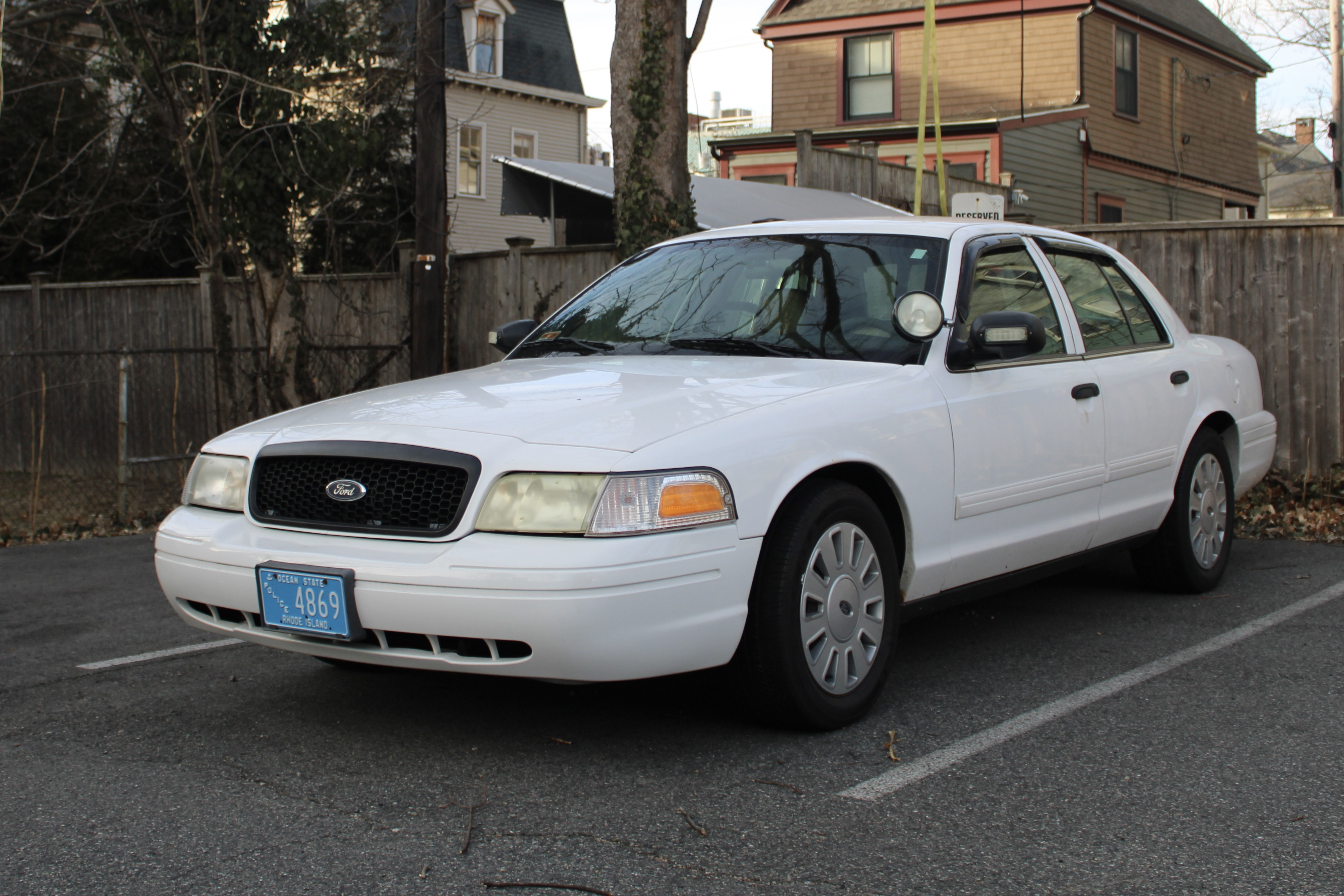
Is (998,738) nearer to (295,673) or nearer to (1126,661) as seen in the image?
(1126,661)

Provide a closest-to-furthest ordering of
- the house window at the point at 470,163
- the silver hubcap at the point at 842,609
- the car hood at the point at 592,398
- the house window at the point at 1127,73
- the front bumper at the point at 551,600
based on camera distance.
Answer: the front bumper at the point at 551,600 < the car hood at the point at 592,398 < the silver hubcap at the point at 842,609 < the house window at the point at 1127,73 < the house window at the point at 470,163

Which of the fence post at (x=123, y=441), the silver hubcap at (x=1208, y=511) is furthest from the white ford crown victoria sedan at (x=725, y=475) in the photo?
the fence post at (x=123, y=441)

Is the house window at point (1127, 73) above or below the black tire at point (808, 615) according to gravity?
above

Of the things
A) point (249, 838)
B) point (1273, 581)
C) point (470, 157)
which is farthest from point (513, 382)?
point (470, 157)

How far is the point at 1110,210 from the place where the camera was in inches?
1057

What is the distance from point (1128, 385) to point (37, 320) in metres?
11.4

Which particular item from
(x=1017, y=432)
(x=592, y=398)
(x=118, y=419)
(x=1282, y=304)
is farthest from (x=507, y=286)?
(x=592, y=398)

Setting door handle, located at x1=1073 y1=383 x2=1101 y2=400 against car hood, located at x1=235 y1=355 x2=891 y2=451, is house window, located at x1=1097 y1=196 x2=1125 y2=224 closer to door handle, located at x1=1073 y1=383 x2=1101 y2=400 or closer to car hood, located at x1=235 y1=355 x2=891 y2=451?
door handle, located at x1=1073 y1=383 x2=1101 y2=400

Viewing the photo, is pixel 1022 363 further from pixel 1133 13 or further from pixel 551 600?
pixel 1133 13

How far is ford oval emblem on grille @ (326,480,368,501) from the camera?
380cm

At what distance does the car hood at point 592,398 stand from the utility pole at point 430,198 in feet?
17.0

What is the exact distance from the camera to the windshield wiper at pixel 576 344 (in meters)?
5.01

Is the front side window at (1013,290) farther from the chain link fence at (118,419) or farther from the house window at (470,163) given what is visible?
the house window at (470,163)

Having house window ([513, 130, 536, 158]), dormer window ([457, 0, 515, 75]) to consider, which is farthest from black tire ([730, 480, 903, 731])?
house window ([513, 130, 536, 158])
